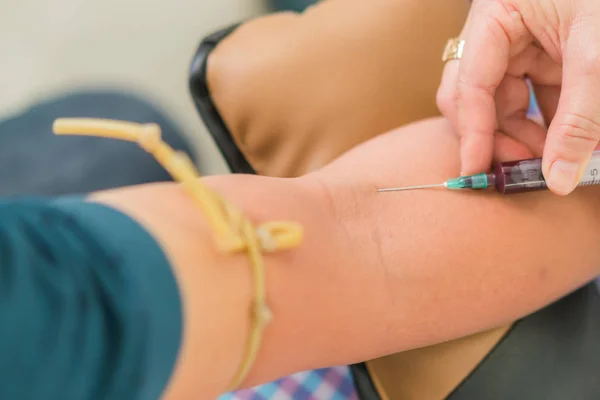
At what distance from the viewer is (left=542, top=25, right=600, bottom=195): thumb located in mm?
638

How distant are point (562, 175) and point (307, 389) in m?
0.47

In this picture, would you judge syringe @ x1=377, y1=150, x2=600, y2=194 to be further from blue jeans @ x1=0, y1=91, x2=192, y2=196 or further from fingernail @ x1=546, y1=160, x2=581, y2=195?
blue jeans @ x1=0, y1=91, x2=192, y2=196

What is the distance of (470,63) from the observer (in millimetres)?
739

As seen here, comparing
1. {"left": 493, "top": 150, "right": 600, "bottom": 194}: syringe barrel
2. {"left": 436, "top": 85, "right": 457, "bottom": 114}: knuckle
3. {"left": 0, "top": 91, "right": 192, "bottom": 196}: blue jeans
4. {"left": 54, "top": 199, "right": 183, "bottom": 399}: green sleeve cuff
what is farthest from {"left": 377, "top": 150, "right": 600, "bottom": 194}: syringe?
{"left": 0, "top": 91, "right": 192, "bottom": 196}: blue jeans

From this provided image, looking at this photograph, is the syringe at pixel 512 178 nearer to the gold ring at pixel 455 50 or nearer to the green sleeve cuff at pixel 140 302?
the gold ring at pixel 455 50

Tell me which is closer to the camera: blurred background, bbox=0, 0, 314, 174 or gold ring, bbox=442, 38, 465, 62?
gold ring, bbox=442, 38, 465, 62

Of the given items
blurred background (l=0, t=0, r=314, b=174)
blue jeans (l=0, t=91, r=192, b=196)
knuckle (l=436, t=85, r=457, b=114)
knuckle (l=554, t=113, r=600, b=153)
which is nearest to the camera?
knuckle (l=554, t=113, r=600, b=153)

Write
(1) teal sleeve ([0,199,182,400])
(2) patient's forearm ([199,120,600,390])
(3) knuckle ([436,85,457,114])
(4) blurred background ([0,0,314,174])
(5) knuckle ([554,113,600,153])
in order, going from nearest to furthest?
(1) teal sleeve ([0,199,182,400]) → (2) patient's forearm ([199,120,600,390]) → (5) knuckle ([554,113,600,153]) → (3) knuckle ([436,85,457,114]) → (4) blurred background ([0,0,314,174])

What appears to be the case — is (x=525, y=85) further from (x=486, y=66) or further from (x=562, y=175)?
(x=562, y=175)

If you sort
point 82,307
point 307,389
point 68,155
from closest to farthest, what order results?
point 82,307 < point 307,389 < point 68,155

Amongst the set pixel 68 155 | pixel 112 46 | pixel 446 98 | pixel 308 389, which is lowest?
pixel 308 389

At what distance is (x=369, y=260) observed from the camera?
0.59 meters

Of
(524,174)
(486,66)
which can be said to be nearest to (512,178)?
(524,174)

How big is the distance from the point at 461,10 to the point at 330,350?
0.69 meters
